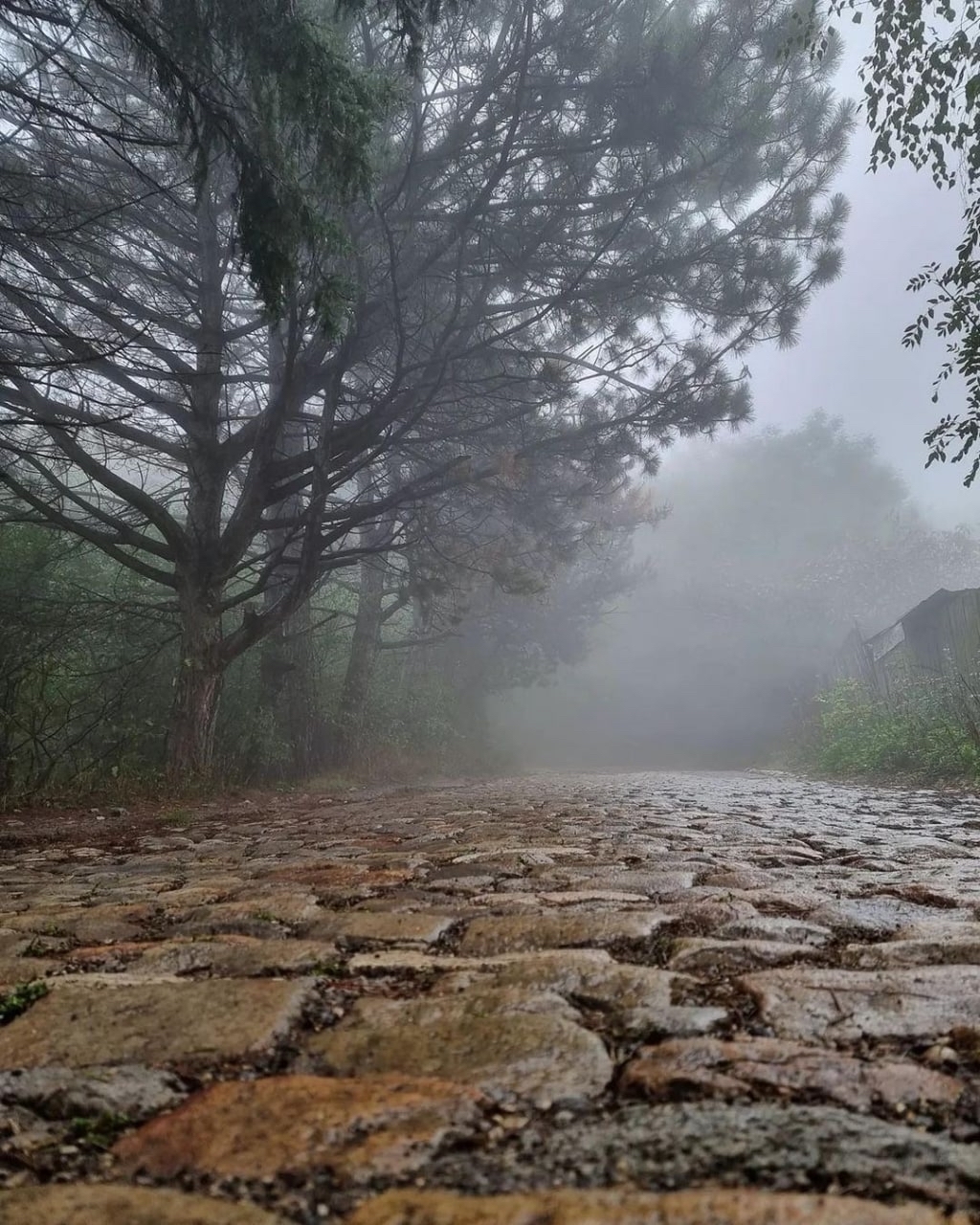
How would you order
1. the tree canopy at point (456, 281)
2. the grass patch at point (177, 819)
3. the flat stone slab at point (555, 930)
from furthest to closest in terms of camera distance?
1. the tree canopy at point (456, 281)
2. the grass patch at point (177, 819)
3. the flat stone slab at point (555, 930)

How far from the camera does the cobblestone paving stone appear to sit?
2.37 feet

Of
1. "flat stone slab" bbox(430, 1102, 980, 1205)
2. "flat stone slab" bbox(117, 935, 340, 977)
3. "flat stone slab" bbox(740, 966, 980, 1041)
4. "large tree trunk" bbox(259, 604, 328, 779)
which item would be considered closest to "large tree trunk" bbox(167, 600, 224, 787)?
"large tree trunk" bbox(259, 604, 328, 779)

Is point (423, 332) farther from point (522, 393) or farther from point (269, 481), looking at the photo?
point (269, 481)

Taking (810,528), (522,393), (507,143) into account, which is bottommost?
(522,393)

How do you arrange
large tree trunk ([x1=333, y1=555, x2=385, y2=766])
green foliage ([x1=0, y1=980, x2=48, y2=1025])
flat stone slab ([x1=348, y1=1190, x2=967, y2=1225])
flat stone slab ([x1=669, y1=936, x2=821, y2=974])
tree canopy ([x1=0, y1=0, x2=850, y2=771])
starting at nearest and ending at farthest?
flat stone slab ([x1=348, y1=1190, x2=967, y2=1225]), green foliage ([x1=0, y1=980, x2=48, y2=1025]), flat stone slab ([x1=669, y1=936, x2=821, y2=974]), tree canopy ([x1=0, y1=0, x2=850, y2=771]), large tree trunk ([x1=333, y1=555, x2=385, y2=766])

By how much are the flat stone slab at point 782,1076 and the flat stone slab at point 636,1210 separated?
20 cm

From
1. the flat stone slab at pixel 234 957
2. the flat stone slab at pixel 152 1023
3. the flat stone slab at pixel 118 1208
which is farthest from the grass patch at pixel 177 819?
the flat stone slab at pixel 118 1208

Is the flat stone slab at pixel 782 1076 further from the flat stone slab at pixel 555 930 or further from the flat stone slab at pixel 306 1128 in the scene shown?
the flat stone slab at pixel 555 930

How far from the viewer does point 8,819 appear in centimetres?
569

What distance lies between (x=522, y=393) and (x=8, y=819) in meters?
5.95

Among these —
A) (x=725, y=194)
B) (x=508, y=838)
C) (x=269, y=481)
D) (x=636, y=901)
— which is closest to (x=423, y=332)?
(x=269, y=481)

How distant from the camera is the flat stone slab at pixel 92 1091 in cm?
93

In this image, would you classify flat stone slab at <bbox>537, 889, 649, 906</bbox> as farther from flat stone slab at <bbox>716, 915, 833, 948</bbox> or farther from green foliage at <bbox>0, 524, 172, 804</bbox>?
green foliage at <bbox>0, 524, 172, 804</bbox>

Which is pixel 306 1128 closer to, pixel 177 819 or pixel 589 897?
pixel 589 897
